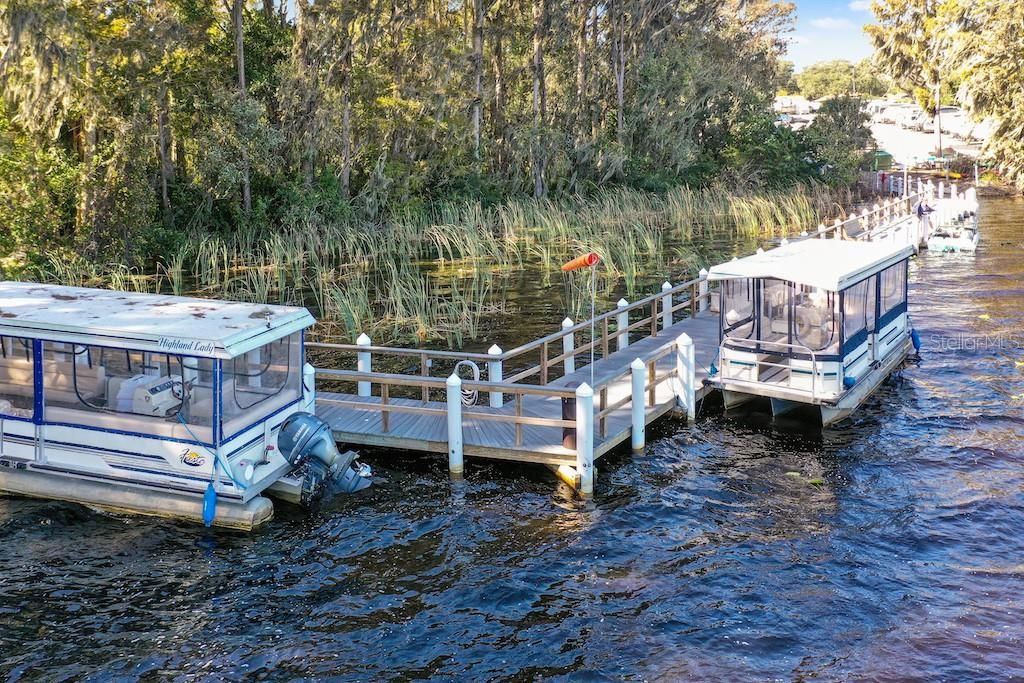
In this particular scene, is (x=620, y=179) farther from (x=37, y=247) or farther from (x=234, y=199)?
(x=37, y=247)

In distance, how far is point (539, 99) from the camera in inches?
2015

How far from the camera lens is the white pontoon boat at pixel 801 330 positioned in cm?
1688

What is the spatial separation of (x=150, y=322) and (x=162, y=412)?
1.26m

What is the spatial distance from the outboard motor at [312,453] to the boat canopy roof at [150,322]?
123cm

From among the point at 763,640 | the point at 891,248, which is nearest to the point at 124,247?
the point at 891,248

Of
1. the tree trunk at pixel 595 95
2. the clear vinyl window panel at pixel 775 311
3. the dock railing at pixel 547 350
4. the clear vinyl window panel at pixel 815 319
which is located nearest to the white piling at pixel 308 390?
the dock railing at pixel 547 350

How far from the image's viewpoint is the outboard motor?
13.8m

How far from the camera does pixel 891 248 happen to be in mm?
20094

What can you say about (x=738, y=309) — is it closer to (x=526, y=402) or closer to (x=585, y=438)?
(x=526, y=402)

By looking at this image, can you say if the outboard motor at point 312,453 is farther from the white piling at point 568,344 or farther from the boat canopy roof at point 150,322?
the white piling at point 568,344

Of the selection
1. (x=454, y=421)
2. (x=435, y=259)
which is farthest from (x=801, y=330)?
(x=435, y=259)

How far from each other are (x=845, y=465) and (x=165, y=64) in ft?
89.9

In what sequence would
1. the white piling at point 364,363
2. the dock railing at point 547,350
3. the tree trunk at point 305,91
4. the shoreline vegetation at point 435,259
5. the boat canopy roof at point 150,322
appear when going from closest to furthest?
the boat canopy roof at point 150,322 < the dock railing at point 547,350 < the white piling at point 364,363 < the shoreline vegetation at point 435,259 < the tree trunk at point 305,91

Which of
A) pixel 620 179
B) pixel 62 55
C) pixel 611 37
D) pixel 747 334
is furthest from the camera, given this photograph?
pixel 611 37
